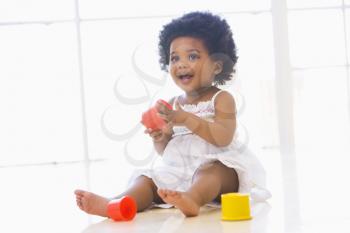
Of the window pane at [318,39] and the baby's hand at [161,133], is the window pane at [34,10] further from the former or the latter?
the baby's hand at [161,133]

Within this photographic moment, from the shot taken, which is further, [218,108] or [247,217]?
[218,108]

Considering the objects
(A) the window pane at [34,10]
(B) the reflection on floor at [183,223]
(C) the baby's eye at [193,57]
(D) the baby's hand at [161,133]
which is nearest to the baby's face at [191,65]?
(C) the baby's eye at [193,57]

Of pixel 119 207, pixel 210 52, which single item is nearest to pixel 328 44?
pixel 210 52

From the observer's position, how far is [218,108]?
183cm

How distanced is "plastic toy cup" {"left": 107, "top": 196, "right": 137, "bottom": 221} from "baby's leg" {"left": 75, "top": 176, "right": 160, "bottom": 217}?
0.02 m

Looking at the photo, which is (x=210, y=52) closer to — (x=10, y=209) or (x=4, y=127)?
(x=10, y=209)

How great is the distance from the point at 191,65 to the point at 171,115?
0.76ft

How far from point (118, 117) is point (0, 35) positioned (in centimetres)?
98


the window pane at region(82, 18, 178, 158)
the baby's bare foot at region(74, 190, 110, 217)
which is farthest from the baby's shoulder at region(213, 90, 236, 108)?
the window pane at region(82, 18, 178, 158)

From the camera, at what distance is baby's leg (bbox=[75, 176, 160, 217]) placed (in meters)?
1.67

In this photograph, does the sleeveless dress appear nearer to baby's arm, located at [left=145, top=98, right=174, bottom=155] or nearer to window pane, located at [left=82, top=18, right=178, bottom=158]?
baby's arm, located at [left=145, top=98, right=174, bottom=155]

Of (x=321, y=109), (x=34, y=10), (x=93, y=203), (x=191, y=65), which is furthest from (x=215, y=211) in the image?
(x=321, y=109)

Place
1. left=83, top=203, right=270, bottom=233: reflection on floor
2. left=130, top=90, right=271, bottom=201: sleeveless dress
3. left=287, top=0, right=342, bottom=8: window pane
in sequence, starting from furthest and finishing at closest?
left=287, top=0, right=342, bottom=8: window pane
left=130, top=90, right=271, bottom=201: sleeveless dress
left=83, top=203, right=270, bottom=233: reflection on floor

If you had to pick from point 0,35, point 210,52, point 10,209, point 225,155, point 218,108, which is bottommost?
point 10,209
